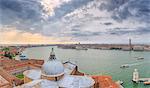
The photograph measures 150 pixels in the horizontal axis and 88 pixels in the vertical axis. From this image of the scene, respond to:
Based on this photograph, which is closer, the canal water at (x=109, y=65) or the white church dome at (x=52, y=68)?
the white church dome at (x=52, y=68)

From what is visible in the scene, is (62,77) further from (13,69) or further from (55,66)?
(13,69)

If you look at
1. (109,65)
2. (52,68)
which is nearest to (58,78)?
(52,68)

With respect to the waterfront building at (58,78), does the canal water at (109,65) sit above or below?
below

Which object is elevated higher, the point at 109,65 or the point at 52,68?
the point at 52,68

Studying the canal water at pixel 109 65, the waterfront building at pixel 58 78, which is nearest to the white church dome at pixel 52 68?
the waterfront building at pixel 58 78

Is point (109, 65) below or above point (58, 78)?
below

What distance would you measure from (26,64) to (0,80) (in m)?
2.21

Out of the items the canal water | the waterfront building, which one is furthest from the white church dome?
the canal water

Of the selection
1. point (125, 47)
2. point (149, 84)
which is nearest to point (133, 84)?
point (149, 84)

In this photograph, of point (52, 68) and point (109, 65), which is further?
point (109, 65)

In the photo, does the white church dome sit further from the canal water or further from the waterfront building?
the canal water

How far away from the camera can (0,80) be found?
2.88m

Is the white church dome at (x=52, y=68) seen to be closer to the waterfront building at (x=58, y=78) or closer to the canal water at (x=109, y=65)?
the waterfront building at (x=58, y=78)

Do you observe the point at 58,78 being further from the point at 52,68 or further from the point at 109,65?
the point at 109,65
